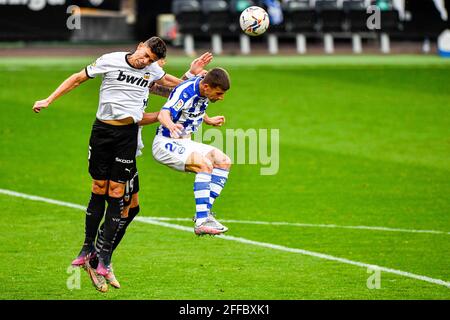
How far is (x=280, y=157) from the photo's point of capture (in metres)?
25.6

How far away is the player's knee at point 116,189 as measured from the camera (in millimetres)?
14773

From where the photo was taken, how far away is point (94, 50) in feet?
133

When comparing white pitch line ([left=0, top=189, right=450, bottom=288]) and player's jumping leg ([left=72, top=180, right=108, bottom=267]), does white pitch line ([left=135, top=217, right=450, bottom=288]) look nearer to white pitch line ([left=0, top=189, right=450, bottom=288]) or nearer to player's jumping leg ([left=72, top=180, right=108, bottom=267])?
white pitch line ([left=0, top=189, right=450, bottom=288])

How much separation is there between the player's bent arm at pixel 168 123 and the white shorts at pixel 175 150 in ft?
1.38

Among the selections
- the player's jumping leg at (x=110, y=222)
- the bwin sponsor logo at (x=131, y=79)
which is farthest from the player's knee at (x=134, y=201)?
the bwin sponsor logo at (x=131, y=79)

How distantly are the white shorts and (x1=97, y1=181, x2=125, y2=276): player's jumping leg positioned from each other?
638 mm

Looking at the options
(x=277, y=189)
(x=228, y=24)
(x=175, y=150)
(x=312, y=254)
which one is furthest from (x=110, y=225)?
(x=228, y=24)

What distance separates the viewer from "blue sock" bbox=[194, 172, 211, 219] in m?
14.4

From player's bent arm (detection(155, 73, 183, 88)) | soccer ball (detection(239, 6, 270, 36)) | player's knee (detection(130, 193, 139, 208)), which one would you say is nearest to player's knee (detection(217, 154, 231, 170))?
player's bent arm (detection(155, 73, 183, 88))

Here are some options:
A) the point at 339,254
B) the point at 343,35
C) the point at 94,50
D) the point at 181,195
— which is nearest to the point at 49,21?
the point at 94,50

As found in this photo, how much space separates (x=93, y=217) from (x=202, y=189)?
1601mm

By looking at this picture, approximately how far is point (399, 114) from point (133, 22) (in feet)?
48.3
